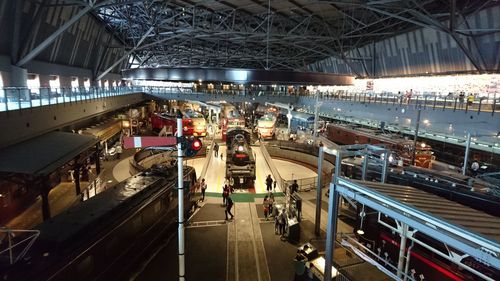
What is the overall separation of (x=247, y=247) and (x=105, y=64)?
43313 millimetres

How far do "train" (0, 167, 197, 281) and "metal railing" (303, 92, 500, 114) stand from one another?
2215 centimetres

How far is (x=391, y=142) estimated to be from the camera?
22.1 metres

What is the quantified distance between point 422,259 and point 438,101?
21.9m

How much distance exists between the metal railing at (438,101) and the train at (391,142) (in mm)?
4426

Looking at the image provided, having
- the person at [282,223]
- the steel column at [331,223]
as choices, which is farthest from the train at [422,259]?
the person at [282,223]

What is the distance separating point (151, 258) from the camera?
10.6 m

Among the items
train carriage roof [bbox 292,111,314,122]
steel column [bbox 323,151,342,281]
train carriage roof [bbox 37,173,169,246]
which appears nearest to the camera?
steel column [bbox 323,151,342,281]

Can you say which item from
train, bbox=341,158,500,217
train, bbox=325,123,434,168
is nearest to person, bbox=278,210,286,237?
train, bbox=341,158,500,217

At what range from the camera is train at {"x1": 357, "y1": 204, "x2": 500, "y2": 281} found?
6786 millimetres

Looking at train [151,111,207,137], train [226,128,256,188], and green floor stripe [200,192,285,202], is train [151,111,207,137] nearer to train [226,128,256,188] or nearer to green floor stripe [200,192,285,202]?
train [226,128,256,188]

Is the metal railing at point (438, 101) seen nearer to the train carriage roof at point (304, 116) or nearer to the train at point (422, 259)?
the train carriage roof at point (304, 116)

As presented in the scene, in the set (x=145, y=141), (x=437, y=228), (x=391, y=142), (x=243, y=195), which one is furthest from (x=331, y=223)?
(x=391, y=142)

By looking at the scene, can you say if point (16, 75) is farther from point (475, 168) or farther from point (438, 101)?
point (438, 101)

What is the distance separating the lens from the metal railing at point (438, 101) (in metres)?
21.6
